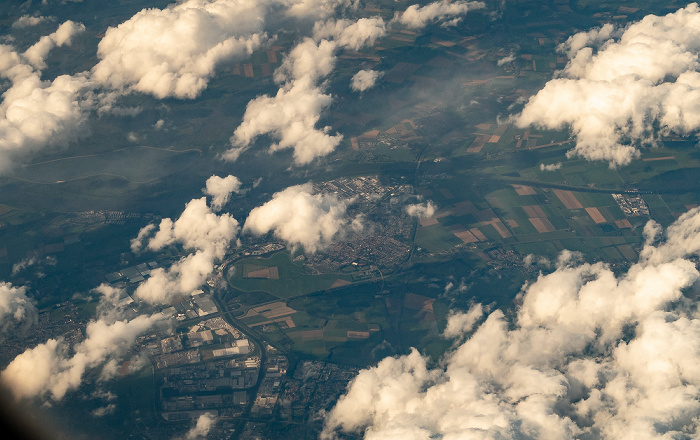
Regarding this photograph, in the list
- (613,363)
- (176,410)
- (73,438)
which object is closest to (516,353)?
(613,363)

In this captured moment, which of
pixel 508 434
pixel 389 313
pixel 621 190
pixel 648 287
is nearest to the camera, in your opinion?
pixel 508 434

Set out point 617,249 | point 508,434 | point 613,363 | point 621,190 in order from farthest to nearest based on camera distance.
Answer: point 621,190 → point 617,249 → point 613,363 → point 508,434

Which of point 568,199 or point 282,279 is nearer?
point 282,279

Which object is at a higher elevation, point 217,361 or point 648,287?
point 648,287

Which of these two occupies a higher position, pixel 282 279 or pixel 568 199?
pixel 568 199

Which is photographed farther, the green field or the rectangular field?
the rectangular field

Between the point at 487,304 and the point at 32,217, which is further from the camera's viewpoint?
the point at 32,217

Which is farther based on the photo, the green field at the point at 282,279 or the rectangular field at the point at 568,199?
the rectangular field at the point at 568,199

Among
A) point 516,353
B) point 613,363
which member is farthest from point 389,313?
point 613,363

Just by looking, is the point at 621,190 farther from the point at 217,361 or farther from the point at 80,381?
the point at 80,381

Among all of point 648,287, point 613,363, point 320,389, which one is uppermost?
point 648,287
